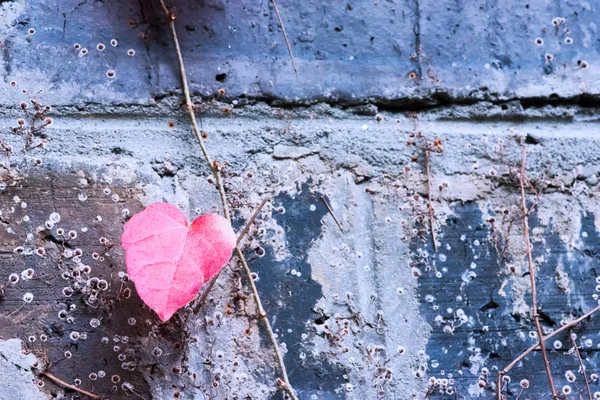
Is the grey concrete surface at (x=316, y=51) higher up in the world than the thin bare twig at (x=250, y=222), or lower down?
higher up

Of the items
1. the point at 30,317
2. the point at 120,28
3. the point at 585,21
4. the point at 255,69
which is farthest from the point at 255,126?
the point at 585,21

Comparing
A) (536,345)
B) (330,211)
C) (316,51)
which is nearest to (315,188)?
(330,211)

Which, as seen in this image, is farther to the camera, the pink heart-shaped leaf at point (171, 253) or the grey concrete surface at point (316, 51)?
the grey concrete surface at point (316, 51)

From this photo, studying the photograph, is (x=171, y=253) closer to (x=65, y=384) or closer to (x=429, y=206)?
(x=65, y=384)

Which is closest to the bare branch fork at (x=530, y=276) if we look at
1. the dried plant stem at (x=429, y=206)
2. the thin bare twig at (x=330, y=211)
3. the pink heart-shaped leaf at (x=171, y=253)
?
the dried plant stem at (x=429, y=206)

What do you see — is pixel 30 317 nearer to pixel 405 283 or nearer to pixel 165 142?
pixel 165 142

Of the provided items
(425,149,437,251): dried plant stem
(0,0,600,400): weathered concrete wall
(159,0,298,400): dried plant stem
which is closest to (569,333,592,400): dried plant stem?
(0,0,600,400): weathered concrete wall

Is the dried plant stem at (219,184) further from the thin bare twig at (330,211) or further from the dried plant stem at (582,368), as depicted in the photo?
the dried plant stem at (582,368)
